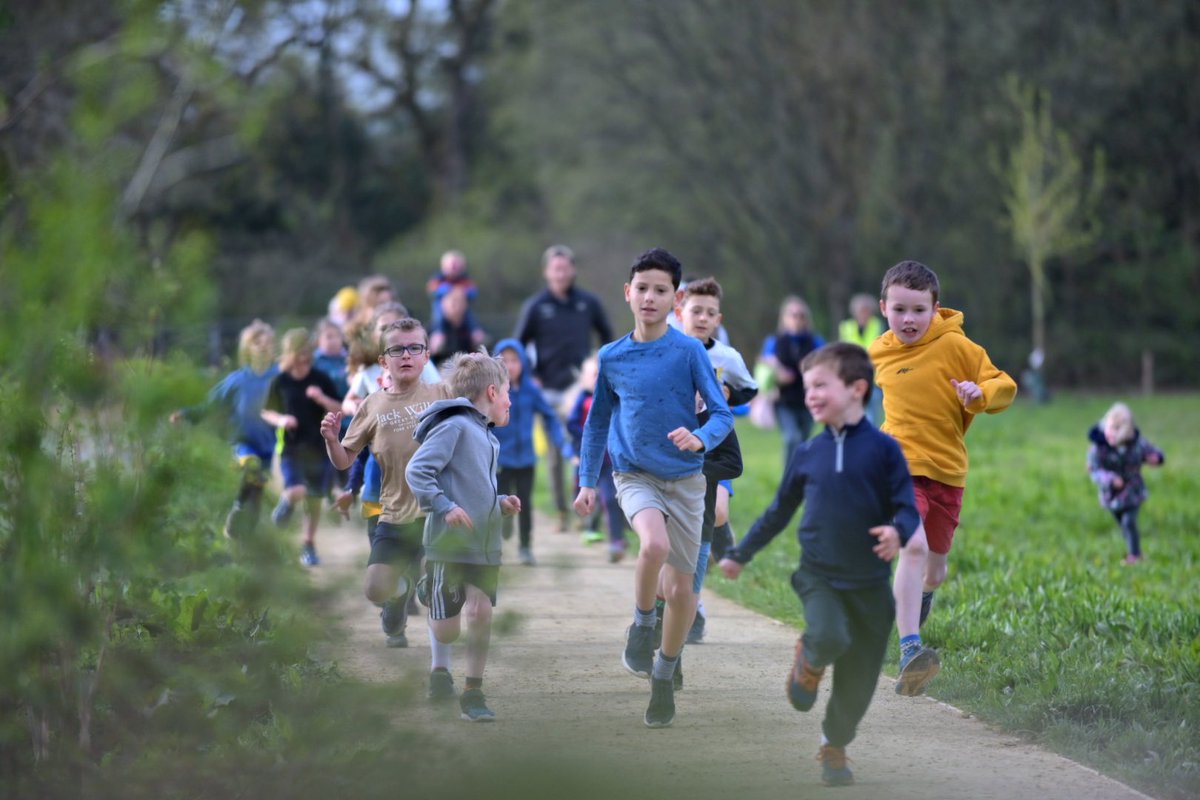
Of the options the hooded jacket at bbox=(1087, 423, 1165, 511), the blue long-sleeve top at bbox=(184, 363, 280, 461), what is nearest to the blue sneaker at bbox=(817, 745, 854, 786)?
the blue long-sleeve top at bbox=(184, 363, 280, 461)

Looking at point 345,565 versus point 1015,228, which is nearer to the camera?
point 345,565

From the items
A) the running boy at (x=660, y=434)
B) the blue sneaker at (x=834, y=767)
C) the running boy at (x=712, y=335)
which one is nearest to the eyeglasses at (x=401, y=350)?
the running boy at (x=712, y=335)

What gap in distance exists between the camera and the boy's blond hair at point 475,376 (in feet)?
22.4

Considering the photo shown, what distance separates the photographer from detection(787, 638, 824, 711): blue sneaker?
5.48 meters

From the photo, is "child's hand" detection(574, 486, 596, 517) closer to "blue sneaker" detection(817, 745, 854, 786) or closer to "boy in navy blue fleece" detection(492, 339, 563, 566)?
"blue sneaker" detection(817, 745, 854, 786)

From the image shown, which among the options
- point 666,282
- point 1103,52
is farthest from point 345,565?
point 1103,52

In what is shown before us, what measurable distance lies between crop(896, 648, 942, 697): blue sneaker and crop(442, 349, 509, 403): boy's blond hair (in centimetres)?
206

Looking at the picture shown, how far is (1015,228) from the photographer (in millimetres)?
35969

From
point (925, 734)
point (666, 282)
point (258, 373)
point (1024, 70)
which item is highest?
point (1024, 70)

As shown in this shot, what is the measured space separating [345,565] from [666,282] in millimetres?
2119

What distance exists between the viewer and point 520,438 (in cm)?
1175

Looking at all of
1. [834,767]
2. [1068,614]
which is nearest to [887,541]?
[834,767]

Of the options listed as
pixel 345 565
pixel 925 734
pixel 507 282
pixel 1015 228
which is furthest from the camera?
pixel 507 282

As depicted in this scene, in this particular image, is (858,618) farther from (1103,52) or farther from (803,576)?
(1103,52)
